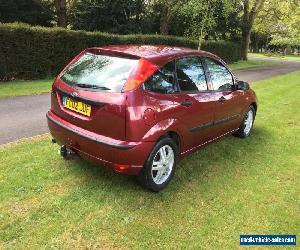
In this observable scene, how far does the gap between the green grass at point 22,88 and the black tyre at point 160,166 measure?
7632mm

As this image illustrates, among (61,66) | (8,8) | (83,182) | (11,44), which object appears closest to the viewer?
(83,182)

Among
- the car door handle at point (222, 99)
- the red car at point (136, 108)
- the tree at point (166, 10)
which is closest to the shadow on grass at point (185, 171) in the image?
the red car at point (136, 108)

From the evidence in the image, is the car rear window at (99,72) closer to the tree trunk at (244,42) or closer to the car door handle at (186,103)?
the car door handle at (186,103)

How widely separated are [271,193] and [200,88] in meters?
1.79

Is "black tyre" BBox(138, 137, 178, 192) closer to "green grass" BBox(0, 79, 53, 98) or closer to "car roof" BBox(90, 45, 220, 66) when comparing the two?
"car roof" BBox(90, 45, 220, 66)

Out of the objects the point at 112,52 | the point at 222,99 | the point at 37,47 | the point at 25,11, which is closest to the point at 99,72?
the point at 112,52

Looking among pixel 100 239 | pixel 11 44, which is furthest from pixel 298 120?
pixel 11 44

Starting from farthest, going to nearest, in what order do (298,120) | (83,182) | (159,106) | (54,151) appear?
(298,120) < (54,151) < (83,182) < (159,106)

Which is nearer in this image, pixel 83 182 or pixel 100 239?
pixel 100 239

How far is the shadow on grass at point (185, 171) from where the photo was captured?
493 centimetres

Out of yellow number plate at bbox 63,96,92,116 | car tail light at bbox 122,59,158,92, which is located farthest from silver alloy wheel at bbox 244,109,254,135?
yellow number plate at bbox 63,96,92,116

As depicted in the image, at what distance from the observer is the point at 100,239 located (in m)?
3.91

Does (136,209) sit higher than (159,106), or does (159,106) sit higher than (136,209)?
(159,106)

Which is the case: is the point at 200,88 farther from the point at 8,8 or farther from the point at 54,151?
the point at 8,8
